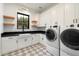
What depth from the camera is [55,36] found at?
178 centimetres

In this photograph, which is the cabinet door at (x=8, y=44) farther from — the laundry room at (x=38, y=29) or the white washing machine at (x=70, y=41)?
the white washing machine at (x=70, y=41)

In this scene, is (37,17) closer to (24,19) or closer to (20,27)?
(24,19)

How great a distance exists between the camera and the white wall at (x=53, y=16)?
2.46 metres

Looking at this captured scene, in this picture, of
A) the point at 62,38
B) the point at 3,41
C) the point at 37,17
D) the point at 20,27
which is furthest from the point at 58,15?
the point at 3,41

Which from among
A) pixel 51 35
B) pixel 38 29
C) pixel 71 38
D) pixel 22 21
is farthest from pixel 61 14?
pixel 22 21

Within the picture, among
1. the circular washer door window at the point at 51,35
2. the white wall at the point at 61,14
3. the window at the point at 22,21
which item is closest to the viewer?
the circular washer door window at the point at 51,35

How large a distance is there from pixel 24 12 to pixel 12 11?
0.44 metres

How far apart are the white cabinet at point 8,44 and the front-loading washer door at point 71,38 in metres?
1.60

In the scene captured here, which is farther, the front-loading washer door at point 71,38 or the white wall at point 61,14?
the white wall at point 61,14

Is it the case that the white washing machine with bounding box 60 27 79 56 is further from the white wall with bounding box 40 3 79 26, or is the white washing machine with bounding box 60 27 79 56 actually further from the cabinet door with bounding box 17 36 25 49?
the cabinet door with bounding box 17 36 25 49

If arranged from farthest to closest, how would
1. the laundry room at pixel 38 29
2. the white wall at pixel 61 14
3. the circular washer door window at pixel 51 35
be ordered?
the white wall at pixel 61 14, the circular washer door window at pixel 51 35, the laundry room at pixel 38 29

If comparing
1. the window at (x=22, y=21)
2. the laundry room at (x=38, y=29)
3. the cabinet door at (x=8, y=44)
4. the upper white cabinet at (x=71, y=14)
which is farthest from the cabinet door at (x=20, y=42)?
the upper white cabinet at (x=71, y=14)

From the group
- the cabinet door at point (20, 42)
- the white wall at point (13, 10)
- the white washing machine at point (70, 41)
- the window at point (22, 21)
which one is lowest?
the cabinet door at point (20, 42)

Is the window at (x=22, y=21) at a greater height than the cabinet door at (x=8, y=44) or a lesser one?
greater
